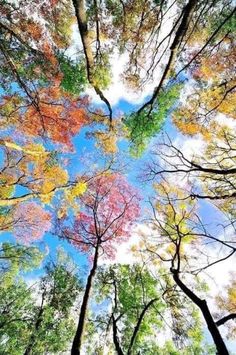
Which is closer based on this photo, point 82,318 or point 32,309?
point 82,318

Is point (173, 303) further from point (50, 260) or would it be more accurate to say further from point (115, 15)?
point (115, 15)

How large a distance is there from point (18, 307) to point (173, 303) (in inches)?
307

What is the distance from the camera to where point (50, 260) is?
16.7 metres

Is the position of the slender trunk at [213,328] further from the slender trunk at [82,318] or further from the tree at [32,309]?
the tree at [32,309]

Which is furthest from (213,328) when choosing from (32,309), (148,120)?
(32,309)

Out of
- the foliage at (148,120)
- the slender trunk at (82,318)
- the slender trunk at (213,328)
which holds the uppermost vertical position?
the foliage at (148,120)

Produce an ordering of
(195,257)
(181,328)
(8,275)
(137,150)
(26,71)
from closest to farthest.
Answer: (137,150)
(26,71)
(195,257)
(181,328)
(8,275)

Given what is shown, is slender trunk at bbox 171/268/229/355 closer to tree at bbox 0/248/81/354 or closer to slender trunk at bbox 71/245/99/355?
slender trunk at bbox 71/245/99/355

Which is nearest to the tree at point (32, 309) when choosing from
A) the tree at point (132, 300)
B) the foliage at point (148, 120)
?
the tree at point (132, 300)

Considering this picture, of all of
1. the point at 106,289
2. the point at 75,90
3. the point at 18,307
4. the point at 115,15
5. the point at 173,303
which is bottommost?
the point at 173,303

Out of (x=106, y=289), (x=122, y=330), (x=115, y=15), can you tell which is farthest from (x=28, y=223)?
(x=115, y=15)

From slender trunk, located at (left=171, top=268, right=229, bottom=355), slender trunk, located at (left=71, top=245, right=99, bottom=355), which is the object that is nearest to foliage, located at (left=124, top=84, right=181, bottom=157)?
slender trunk, located at (left=171, top=268, right=229, bottom=355)

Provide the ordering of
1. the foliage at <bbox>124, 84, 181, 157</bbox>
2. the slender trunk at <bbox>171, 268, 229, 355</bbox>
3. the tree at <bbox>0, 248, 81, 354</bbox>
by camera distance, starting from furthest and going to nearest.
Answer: the tree at <bbox>0, 248, 81, 354</bbox> < the foliage at <bbox>124, 84, 181, 157</bbox> < the slender trunk at <bbox>171, 268, 229, 355</bbox>

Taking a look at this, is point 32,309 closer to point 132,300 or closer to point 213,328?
point 132,300
